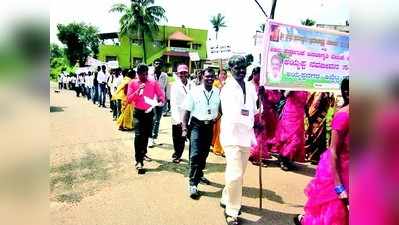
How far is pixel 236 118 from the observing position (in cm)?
475

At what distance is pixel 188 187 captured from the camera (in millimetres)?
6059

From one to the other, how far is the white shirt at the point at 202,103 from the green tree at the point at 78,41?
56128mm

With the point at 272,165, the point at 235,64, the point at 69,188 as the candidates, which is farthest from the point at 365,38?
the point at 272,165

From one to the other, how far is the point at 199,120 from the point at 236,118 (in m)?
0.94

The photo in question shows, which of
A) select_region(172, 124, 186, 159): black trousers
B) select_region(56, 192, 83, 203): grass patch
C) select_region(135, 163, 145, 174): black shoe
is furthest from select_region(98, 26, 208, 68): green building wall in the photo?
select_region(56, 192, 83, 203): grass patch

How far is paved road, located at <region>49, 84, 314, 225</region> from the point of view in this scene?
16.1 feet

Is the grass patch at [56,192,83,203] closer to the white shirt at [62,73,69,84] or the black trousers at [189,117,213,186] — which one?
the black trousers at [189,117,213,186]

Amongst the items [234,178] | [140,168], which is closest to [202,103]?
[234,178]

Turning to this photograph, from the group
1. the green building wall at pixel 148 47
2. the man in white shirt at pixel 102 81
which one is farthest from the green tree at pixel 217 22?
the man in white shirt at pixel 102 81

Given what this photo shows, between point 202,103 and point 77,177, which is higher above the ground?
point 202,103

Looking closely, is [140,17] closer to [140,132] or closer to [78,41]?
[78,41]

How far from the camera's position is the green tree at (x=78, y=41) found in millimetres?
60500

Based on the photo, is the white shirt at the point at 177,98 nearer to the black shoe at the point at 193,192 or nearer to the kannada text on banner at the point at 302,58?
the black shoe at the point at 193,192

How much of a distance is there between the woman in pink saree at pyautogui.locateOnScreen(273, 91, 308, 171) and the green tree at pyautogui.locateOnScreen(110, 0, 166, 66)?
140 feet
